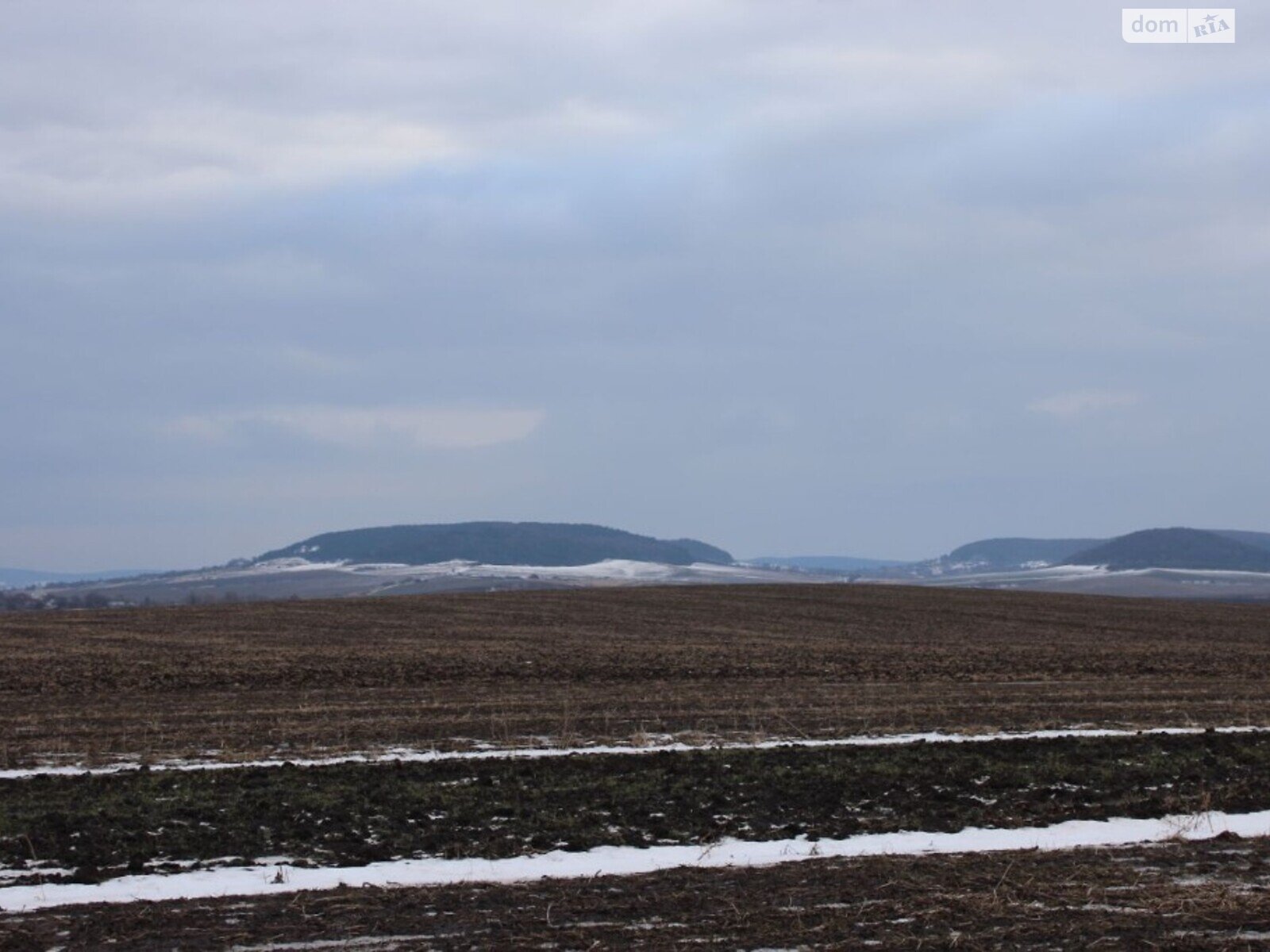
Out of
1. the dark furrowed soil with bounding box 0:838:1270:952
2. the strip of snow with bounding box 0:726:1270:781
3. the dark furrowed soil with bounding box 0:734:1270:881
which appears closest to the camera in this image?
the dark furrowed soil with bounding box 0:838:1270:952

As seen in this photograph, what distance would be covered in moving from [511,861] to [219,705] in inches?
530

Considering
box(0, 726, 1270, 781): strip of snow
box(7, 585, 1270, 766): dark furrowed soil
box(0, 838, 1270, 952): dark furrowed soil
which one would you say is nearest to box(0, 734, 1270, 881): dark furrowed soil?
box(0, 726, 1270, 781): strip of snow

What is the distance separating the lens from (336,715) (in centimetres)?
2034

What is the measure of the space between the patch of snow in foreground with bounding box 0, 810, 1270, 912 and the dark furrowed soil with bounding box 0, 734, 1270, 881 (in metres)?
0.26

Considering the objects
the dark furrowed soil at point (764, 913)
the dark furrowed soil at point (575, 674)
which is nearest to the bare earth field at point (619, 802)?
the dark furrowed soil at point (764, 913)

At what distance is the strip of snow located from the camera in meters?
14.9

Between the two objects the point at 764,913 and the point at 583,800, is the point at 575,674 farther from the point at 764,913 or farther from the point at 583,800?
the point at 764,913

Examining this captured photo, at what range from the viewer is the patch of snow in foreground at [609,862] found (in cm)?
938

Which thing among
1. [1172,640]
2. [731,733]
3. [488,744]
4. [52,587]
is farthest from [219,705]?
[52,587]

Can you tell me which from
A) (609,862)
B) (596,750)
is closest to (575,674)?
(596,750)

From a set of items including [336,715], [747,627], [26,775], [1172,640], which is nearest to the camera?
[26,775]

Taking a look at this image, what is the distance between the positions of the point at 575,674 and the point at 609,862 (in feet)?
61.3

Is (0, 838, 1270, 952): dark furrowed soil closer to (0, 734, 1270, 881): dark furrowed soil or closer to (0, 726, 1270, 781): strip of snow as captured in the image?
(0, 734, 1270, 881): dark furrowed soil

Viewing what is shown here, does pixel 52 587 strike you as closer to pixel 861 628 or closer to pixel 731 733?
pixel 861 628
